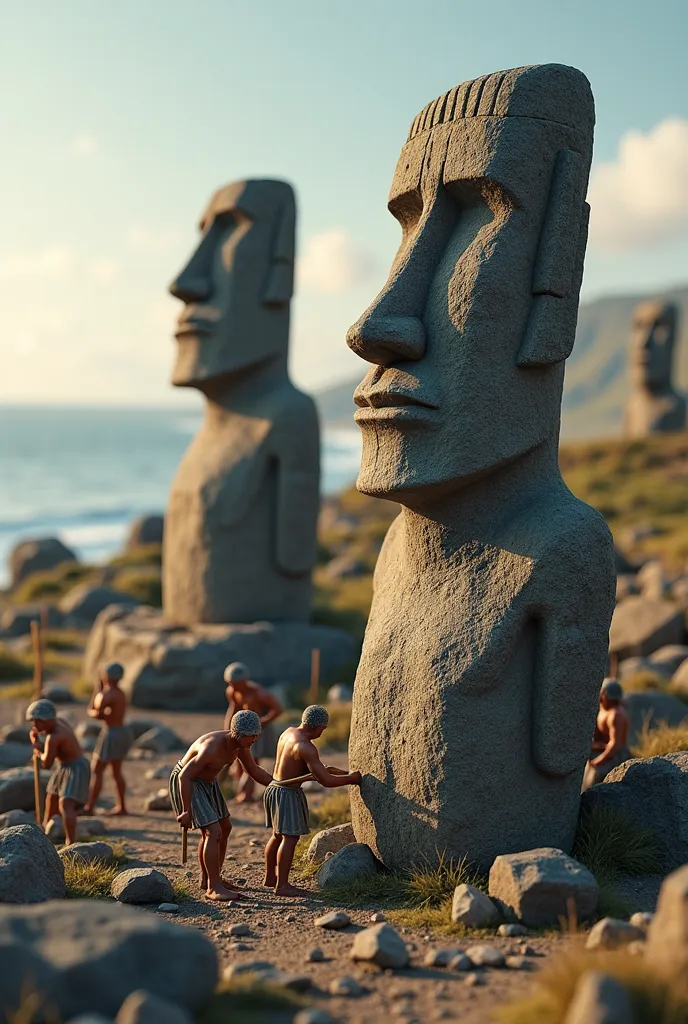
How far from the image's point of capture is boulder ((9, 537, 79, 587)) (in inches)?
929

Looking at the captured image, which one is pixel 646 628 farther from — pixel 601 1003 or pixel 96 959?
pixel 96 959

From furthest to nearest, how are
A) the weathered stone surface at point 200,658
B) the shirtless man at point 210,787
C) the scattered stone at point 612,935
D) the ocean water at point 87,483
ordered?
the ocean water at point 87,483
the weathered stone surface at point 200,658
the shirtless man at point 210,787
the scattered stone at point 612,935

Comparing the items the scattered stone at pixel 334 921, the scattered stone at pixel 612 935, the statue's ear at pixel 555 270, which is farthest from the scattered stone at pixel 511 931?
the statue's ear at pixel 555 270

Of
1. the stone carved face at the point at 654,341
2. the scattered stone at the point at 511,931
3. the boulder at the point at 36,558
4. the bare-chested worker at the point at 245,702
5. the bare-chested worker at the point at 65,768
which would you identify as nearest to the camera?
the scattered stone at the point at 511,931

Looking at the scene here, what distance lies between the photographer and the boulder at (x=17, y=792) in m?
7.68

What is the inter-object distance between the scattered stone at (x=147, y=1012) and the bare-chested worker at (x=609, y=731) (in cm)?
419

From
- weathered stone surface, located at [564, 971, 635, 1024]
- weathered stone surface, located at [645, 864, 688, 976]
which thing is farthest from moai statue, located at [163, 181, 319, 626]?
weathered stone surface, located at [564, 971, 635, 1024]

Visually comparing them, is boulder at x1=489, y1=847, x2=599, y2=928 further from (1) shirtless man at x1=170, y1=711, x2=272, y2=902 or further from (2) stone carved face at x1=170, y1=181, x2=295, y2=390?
(2) stone carved face at x1=170, y1=181, x2=295, y2=390

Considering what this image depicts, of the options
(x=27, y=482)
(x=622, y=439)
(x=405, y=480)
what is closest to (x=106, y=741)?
(x=405, y=480)

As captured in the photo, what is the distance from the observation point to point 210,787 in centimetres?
581

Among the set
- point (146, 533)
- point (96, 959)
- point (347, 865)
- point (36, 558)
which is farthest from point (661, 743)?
point (146, 533)

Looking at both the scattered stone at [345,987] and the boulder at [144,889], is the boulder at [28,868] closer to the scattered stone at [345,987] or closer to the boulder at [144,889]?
the boulder at [144,889]

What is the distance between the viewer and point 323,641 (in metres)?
11.7

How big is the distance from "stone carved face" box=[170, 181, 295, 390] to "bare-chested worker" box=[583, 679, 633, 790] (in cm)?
558
